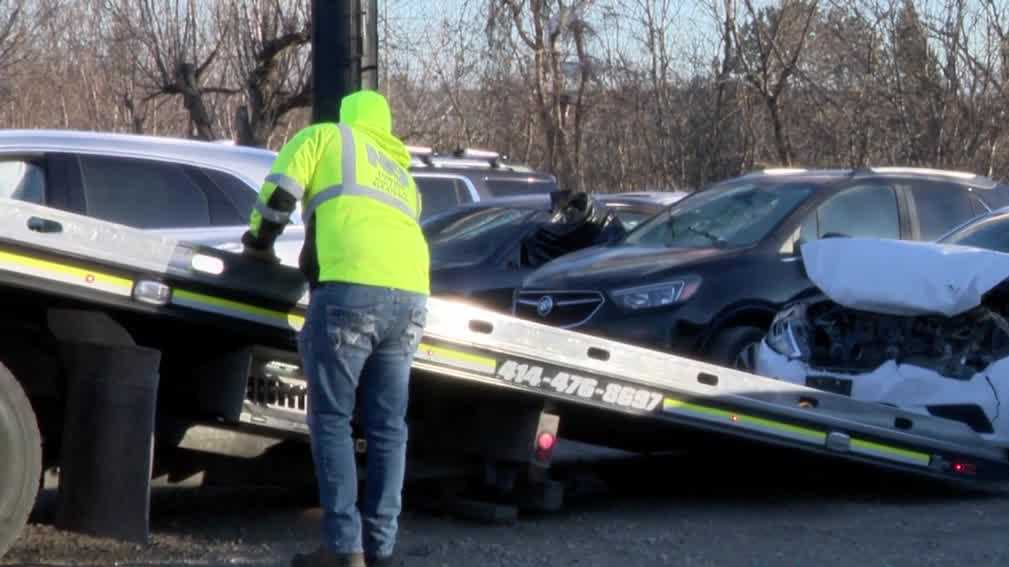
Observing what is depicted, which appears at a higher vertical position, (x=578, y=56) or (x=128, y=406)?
(x=578, y=56)

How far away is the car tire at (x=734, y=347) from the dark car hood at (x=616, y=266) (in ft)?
1.63

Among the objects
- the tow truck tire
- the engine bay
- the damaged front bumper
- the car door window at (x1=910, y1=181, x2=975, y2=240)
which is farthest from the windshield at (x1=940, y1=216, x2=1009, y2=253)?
the tow truck tire

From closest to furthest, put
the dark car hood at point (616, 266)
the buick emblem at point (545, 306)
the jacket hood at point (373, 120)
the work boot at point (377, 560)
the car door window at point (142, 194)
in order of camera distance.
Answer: the work boot at point (377, 560) < the jacket hood at point (373, 120) < the car door window at point (142, 194) < the dark car hood at point (616, 266) < the buick emblem at point (545, 306)

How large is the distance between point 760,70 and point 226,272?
65.3 feet

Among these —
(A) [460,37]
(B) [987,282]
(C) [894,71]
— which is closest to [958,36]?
→ (C) [894,71]

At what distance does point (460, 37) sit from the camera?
94.7 feet

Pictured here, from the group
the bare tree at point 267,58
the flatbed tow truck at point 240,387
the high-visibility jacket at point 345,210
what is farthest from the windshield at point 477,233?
the bare tree at point 267,58

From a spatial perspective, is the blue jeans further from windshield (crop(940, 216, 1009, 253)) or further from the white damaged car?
windshield (crop(940, 216, 1009, 253))

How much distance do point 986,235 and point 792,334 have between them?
159 cm

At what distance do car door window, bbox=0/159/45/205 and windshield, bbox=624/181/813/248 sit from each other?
4.11 meters

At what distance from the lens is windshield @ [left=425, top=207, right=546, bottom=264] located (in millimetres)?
12836

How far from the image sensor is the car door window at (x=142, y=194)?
8.23 meters

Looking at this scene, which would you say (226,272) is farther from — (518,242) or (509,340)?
(518,242)

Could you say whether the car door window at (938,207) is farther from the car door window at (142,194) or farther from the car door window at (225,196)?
the car door window at (142,194)
